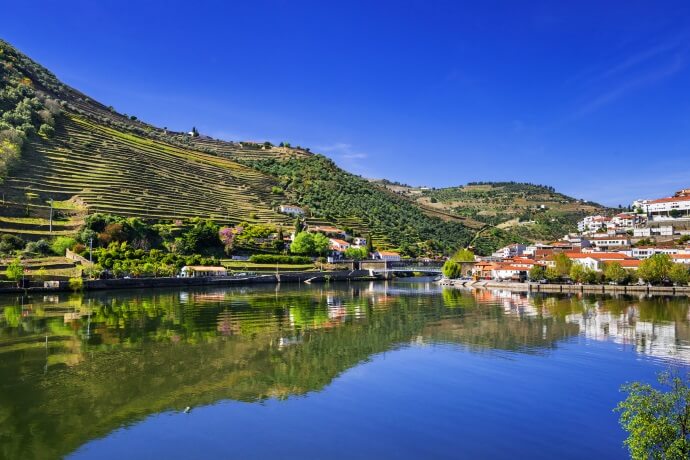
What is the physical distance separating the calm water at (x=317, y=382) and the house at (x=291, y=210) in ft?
253

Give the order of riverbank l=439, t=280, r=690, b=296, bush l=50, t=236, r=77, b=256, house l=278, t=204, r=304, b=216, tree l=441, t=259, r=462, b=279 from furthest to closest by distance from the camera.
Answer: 1. house l=278, t=204, r=304, b=216
2. tree l=441, t=259, r=462, b=279
3. riverbank l=439, t=280, r=690, b=296
4. bush l=50, t=236, r=77, b=256

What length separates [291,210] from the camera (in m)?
124

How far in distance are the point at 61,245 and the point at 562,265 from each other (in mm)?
71207

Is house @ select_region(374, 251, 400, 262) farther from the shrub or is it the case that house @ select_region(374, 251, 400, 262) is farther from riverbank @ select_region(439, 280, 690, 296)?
the shrub

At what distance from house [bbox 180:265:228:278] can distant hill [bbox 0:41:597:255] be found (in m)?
13.6

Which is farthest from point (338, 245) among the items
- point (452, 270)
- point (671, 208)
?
point (671, 208)

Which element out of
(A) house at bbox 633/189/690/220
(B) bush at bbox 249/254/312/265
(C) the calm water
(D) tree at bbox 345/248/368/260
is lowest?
(C) the calm water

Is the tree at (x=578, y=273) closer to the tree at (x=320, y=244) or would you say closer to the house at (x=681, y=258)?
the house at (x=681, y=258)

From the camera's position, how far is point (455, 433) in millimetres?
17812

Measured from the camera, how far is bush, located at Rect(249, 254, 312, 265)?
290ft

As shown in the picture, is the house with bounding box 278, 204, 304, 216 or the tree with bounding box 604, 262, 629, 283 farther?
the house with bounding box 278, 204, 304, 216

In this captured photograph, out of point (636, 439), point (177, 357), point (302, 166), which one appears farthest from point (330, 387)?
point (302, 166)

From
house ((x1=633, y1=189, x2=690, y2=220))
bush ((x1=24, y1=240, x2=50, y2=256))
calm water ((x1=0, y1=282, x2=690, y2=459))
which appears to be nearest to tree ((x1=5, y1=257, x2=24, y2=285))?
bush ((x1=24, y1=240, x2=50, y2=256))

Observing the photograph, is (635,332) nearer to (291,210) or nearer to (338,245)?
(338,245)
